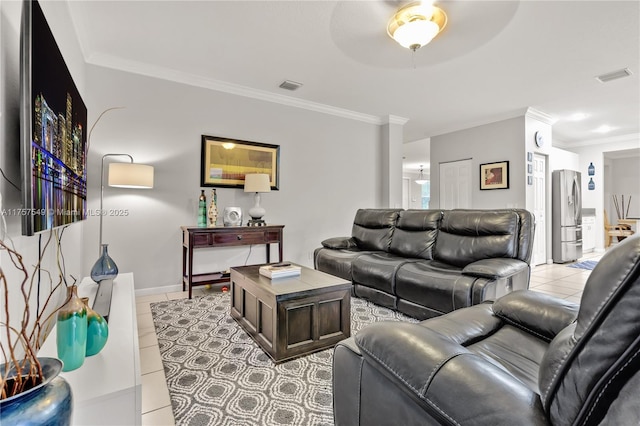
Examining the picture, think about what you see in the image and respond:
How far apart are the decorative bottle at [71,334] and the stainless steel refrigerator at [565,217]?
674cm

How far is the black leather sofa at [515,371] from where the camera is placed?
55 cm

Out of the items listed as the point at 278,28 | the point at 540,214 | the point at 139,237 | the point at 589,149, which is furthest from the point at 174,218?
the point at 589,149

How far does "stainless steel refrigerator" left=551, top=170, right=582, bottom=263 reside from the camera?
17.6ft

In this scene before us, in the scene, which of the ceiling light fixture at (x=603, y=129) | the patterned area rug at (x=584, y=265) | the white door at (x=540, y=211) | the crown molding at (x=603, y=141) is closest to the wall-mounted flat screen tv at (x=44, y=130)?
the white door at (x=540, y=211)

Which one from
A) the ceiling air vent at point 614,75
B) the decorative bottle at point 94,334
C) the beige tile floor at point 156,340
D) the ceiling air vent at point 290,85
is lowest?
the beige tile floor at point 156,340

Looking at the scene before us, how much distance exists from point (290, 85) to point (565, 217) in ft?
17.6

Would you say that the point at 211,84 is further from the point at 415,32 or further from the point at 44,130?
the point at 44,130

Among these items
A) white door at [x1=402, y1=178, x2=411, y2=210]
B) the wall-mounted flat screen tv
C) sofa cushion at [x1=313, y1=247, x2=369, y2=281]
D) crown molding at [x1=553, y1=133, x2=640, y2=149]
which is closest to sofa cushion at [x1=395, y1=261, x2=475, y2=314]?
sofa cushion at [x1=313, y1=247, x2=369, y2=281]

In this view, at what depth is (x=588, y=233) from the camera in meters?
6.66

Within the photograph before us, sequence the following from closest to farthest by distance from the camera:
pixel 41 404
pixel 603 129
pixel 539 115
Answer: pixel 41 404, pixel 539 115, pixel 603 129

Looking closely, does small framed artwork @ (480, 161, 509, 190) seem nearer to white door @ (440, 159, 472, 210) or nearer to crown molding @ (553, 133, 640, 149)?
white door @ (440, 159, 472, 210)

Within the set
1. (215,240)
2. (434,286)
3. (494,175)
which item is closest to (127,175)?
(215,240)

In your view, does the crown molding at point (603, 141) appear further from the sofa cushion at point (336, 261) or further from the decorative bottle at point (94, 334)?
the decorative bottle at point (94, 334)

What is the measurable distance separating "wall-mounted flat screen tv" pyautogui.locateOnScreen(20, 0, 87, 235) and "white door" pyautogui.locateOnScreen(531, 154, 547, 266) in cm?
615
